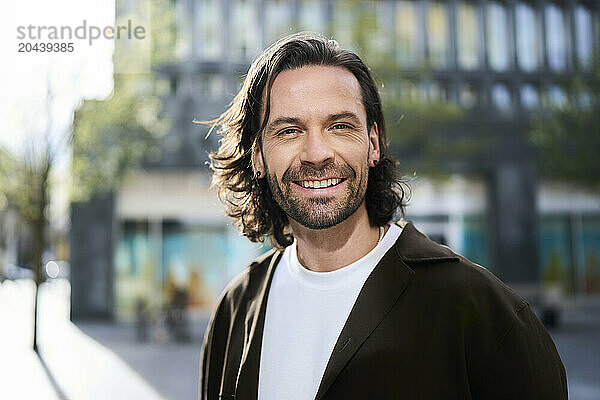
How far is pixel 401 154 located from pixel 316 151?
15775 millimetres

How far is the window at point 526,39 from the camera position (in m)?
24.1

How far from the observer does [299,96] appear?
2150 millimetres

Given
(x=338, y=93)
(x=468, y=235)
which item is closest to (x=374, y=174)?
(x=338, y=93)

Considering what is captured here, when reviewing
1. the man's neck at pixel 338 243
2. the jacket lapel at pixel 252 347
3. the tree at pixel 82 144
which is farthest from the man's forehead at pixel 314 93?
the tree at pixel 82 144

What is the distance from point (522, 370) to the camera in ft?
5.59

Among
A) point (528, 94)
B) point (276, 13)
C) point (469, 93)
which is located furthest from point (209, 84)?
point (528, 94)

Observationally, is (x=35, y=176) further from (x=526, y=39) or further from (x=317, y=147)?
(x=526, y=39)

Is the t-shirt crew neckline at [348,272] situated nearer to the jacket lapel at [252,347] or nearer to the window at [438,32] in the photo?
the jacket lapel at [252,347]

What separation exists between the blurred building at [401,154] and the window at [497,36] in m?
0.05

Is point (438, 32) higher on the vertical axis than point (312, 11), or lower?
lower

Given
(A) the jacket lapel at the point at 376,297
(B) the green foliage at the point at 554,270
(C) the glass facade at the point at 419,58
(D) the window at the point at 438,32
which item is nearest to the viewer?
(A) the jacket lapel at the point at 376,297

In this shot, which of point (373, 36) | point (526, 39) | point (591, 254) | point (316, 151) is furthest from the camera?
point (526, 39)

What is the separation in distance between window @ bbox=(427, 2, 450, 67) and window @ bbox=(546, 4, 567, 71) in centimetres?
453

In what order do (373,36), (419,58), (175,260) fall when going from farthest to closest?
(175,260) < (419,58) < (373,36)
